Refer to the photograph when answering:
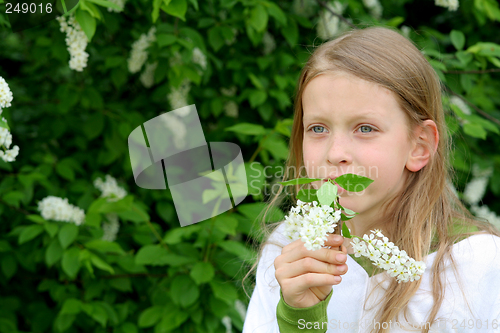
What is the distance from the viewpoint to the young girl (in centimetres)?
106

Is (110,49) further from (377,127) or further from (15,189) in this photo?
(377,127)

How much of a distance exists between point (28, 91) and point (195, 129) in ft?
3.97

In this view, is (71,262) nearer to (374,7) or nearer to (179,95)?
(179,95)

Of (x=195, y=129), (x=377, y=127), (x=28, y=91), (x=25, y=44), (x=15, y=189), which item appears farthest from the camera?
(x=25, y=44)

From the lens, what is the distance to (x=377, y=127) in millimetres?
1095

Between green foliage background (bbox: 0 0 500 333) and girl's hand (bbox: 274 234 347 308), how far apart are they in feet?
2.12

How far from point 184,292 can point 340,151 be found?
39.7 inches

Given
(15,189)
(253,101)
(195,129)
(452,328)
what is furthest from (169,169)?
(452,328)

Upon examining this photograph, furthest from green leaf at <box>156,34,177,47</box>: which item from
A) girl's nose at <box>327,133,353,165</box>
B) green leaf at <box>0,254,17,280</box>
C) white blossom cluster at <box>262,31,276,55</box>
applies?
green leaf at <box>0,254,17,280</box>

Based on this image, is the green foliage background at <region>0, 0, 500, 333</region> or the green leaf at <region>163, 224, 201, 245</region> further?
the green foliage background at <region>0, 0, 500, 333</region>

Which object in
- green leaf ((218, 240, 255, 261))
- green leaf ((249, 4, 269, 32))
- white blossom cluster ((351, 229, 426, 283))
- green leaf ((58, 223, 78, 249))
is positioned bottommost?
green leaf ((218, 240, 255, 261))

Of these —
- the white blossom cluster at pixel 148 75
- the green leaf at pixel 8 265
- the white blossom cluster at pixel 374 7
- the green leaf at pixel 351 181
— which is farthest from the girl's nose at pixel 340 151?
the white blossom cluster at pixel 374 7

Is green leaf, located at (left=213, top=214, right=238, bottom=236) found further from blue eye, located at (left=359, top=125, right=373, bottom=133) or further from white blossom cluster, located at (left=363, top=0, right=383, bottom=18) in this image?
white blossom cluster, located at (left=363, top=0, right=383, bottom=18)

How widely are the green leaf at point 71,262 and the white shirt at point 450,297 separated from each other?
874 millimetres
